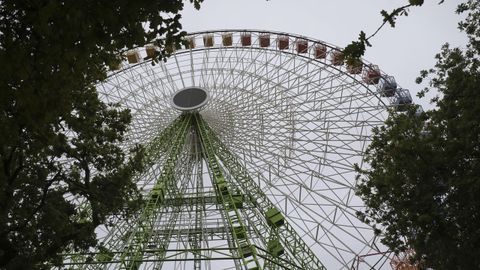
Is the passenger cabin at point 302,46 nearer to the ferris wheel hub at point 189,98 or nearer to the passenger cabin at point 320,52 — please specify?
the passenger cabin at point 320,52

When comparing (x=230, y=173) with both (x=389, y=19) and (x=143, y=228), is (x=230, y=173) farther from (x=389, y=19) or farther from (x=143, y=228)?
(x=389, y=19)

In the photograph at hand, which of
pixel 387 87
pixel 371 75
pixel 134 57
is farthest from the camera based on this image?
pixel 134 57

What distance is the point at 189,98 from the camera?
27.6 meters

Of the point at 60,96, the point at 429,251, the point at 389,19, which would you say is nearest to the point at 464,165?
the point at 429,251

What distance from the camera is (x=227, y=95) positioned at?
28109 millimetres

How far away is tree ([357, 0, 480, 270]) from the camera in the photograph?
1159 cm

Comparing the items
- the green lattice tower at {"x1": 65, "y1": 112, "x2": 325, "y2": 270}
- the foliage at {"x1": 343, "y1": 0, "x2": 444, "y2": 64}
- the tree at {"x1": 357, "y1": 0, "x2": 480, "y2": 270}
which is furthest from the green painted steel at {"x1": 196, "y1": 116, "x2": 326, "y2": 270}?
the foliage at {"x1": 343, "y1": 0, "x2": 444, "y2": 64}

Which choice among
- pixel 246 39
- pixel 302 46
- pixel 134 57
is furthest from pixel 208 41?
pixel 302 46

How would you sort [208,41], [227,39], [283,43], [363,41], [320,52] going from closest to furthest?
[363,41], [320,52], [283,43], [227,39], [208,41]

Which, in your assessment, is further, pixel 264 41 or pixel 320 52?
pixel 264 41

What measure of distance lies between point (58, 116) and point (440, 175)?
9441 millimetres

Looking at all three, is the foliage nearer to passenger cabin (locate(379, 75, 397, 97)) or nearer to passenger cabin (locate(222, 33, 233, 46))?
passenger cabin (locate(379, 75, 397, 97))

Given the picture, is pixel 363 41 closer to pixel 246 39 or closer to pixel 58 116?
pixel 58 116

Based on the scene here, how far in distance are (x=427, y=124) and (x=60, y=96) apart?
10.2 m
